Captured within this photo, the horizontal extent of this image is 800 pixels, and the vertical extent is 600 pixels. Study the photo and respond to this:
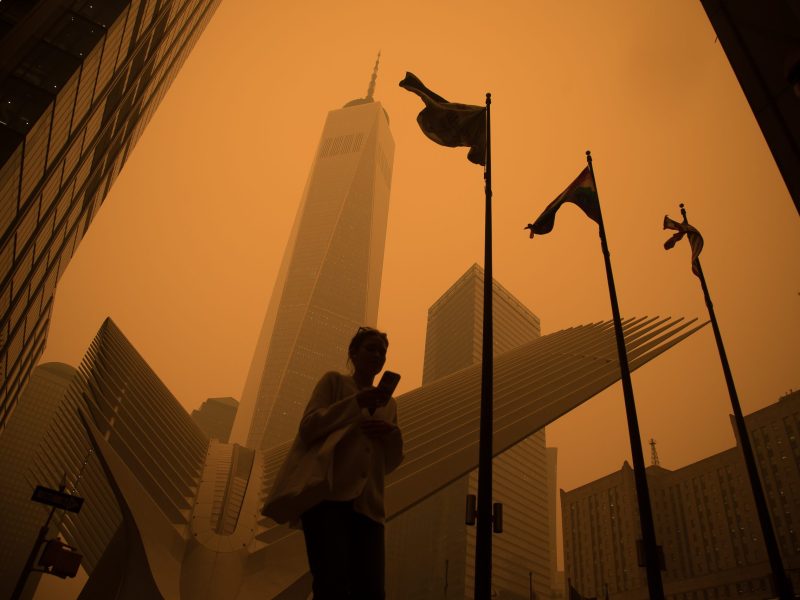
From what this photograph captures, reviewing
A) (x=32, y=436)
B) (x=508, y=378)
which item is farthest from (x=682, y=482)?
(x=32, y=436)

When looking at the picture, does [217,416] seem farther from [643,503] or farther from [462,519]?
[643,503]

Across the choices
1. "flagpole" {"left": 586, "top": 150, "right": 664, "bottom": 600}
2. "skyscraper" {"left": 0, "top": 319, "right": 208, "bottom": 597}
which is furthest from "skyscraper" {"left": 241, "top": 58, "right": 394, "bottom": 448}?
"flagpole" {"left": 586, "top": 150, "right": 664, "bottom": 600}

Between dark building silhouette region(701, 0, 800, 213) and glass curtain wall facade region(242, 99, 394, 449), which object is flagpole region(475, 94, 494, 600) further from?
glass curtain wall facade region(242, 99, 394, 449)

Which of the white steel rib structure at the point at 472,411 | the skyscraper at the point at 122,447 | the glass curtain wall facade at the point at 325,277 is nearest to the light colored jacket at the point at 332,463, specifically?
the white steel rib structure at the point at 472,411

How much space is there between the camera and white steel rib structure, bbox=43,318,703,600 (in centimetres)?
879

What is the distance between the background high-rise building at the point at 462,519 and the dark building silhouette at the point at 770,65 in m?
81.2

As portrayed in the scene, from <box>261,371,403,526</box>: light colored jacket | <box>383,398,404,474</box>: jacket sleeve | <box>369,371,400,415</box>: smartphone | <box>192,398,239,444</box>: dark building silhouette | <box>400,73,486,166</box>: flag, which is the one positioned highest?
<box>192,398,239,444</box>: dark building silhouette

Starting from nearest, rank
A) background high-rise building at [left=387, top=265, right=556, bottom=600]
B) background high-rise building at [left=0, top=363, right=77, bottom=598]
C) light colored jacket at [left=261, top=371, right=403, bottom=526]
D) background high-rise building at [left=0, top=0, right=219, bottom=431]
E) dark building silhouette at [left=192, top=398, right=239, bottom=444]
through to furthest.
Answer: light colored jacket at [left=261, top=371, right=403, bottom=526] → background high-rise building at [left=0, top=0, right=219, bottom=431] → background high-rise building at [left=387, top=265, right=556, bottom=600] → background high-rise building at [left=0, top=363, right=77, bottom=598] → dark building silhouette at [left=192, top=398, right=239, bottom=444]

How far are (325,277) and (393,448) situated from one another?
435ft

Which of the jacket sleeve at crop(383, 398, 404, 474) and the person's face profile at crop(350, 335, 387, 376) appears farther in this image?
the person's face profile at crop(350, 335, 387, 376)

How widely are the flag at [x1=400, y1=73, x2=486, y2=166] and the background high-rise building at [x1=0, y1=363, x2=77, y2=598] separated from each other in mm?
97591

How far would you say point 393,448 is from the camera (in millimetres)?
2869

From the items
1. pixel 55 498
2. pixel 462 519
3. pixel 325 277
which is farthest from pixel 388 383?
pixel 325 277

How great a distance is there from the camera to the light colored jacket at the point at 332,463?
2453mm
